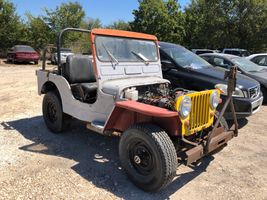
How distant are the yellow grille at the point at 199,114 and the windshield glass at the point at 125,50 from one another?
1.49 m

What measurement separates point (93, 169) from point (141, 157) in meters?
0.86

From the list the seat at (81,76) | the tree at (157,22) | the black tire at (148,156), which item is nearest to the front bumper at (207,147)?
the black tire at (148,156)

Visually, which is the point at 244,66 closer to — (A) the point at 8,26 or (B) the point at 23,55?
(B) the point at 23,55

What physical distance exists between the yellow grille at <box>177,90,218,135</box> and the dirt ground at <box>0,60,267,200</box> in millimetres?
718

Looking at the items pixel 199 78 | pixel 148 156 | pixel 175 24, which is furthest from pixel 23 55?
pixel 148 156

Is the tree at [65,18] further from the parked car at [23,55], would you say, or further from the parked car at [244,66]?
the parked car at [244,66]

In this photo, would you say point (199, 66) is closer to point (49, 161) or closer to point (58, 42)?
point (58, 42)

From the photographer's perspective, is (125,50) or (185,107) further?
(125,50)

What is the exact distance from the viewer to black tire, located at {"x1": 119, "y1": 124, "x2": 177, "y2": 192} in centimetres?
335

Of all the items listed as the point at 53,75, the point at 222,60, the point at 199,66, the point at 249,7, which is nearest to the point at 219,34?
the point at 249,7

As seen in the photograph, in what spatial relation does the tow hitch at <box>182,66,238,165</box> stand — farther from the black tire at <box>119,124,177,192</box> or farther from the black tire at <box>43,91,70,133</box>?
the black tire at <box>43,91,70,133</box>

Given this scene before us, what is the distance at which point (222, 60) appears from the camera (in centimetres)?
920

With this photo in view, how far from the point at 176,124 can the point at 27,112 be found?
463 centimetres

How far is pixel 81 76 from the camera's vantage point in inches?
214
